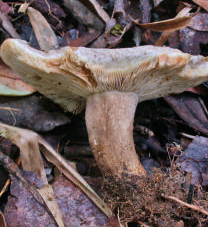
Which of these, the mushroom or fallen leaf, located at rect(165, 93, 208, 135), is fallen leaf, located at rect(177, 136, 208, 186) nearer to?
fallen leaf, located at rect(165, 93, 208, 135)

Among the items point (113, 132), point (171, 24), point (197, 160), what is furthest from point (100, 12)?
point (197, 160)

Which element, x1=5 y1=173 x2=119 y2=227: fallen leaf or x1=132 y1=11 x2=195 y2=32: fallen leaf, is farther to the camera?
x1=132 y1=11 x2=195 y2=32: fallen leaf

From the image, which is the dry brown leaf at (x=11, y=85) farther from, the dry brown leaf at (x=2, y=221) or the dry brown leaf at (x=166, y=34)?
the dry brown leaf at (x=166, y=34)

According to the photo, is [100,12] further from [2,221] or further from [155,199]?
[2,221]

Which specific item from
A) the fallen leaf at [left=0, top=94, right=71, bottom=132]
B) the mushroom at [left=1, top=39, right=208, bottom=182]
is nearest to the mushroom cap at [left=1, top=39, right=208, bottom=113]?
the mushroom at [left=1, top=39, right=208, bottom=182]

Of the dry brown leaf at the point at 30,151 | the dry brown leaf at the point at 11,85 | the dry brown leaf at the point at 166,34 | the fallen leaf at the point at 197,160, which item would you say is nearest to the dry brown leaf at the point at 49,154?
the dry brown leaf at the point at 30,151

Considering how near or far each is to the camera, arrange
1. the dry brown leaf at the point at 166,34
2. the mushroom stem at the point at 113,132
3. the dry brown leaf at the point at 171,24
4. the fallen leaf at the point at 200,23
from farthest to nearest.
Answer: the fallen leaf at the point at 200,23 < the dry brown leaf at the point at 166,34 < the dry brown leaf at the point at 171,24 < the mushroom stem at the point at 113,132

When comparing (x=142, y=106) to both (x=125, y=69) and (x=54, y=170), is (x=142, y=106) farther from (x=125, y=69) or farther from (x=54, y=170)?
(x=54, y=170)
